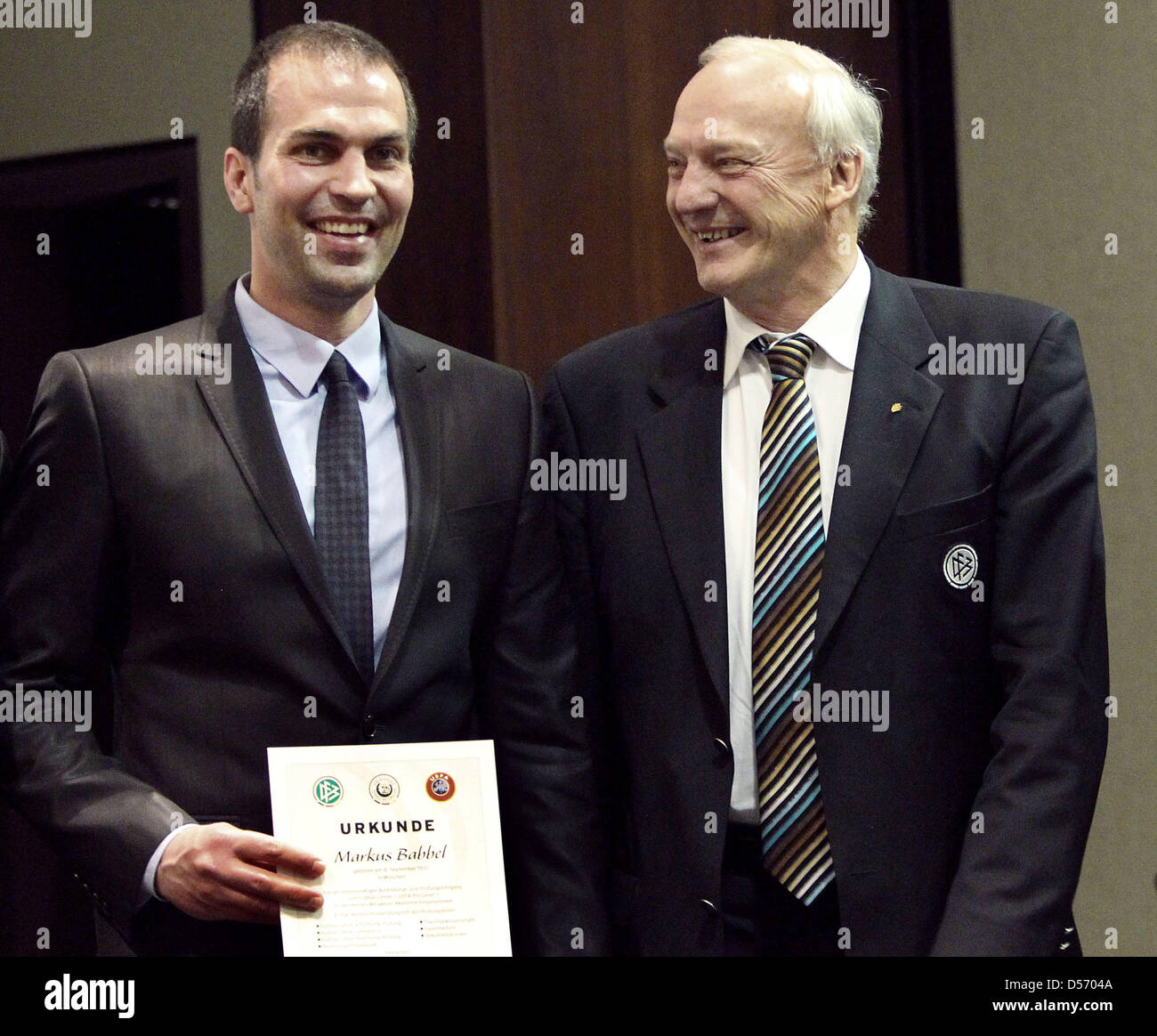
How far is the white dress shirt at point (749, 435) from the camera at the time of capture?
2307 mm

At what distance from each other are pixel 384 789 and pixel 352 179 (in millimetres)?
906

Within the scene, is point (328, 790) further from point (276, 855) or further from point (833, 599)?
point (833, 599)

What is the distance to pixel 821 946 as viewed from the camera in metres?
2.28

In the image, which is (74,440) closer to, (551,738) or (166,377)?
(166,377)

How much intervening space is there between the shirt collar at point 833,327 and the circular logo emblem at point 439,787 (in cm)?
77

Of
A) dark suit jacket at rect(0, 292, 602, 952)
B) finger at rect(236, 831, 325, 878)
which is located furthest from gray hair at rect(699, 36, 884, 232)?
finger at rect(236, 831, 325, 878)

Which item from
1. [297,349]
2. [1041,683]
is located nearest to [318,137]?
[297,349]

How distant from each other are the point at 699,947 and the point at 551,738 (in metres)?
0.38

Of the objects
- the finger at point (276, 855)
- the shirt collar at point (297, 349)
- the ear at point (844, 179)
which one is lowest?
the finger at point (276, 855)

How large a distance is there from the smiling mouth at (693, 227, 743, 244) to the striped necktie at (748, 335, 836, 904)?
25cm

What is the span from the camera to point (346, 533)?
7.36 feet

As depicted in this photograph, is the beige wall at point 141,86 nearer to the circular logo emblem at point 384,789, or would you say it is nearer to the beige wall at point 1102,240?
the circular logo emblem at point 384,789

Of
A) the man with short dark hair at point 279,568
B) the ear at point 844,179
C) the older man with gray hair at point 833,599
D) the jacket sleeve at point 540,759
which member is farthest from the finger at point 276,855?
the ear at point 844,179
